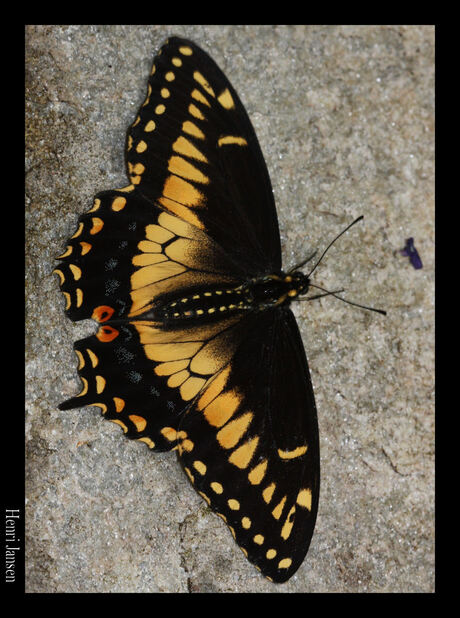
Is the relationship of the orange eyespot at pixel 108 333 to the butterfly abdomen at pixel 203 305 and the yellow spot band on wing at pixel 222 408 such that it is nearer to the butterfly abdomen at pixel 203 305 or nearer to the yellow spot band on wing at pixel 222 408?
the butterfly abdomen at pixel 203 305

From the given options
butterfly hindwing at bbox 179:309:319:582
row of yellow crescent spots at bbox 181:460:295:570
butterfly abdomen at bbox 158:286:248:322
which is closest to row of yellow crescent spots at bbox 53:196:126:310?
butterfly abdomen at bbox 158:286:248:322

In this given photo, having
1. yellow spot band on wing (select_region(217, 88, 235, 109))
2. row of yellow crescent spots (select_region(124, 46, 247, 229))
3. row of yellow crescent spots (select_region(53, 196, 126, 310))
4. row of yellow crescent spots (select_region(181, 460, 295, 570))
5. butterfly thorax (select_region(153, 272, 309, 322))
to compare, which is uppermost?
yellow spot band on wing (select_region(217, 88, 235, 109))

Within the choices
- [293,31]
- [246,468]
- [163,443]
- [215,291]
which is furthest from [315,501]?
[293,31]

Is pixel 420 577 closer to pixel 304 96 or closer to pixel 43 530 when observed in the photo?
pixel 43 530

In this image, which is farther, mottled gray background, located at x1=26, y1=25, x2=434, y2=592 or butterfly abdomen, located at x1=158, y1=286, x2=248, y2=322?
mottled gray background, located at x1=26, y1=25, x2=434, y2=592

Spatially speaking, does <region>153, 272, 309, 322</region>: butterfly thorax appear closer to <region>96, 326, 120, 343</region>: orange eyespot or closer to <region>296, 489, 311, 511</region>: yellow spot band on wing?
<region>96, 326, 120, 343</region>: orange eyespot

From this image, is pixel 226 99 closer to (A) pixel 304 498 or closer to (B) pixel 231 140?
(B) pixel 231 140

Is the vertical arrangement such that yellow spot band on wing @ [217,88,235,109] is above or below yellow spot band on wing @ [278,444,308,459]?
above

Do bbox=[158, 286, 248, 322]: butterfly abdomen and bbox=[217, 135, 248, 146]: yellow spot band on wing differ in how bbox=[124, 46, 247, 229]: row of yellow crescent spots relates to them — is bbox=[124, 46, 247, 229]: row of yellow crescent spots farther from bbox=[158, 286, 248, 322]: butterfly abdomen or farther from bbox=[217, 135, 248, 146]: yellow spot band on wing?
bbox=[158, 286, 248, 322]: butterfly abdomen
